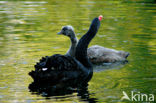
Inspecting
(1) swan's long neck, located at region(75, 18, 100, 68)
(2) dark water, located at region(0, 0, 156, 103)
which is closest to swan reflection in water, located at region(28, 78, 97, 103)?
(2) dark water, located at region(0, 0, 156, 103)

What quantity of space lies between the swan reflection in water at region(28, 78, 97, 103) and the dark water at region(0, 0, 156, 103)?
0.12 feet

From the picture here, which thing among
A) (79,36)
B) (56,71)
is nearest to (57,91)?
(56,71)

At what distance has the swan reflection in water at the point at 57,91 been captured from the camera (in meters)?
5.95

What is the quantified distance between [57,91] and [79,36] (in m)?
4.17

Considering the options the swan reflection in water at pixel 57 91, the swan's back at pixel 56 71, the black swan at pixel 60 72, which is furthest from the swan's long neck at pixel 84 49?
the swan reflection in water at pixel 57 91

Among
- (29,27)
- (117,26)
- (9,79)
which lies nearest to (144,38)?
(117,26)

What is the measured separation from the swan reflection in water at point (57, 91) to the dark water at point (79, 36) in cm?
4

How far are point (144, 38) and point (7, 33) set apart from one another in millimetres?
3768

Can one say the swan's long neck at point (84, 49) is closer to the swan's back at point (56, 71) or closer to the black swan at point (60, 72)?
the black swan at point (60, 72)

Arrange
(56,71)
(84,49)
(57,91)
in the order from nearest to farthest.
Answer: (57,91) < (56,71) < (84,49)

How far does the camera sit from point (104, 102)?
18.2 ft

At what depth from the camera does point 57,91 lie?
247 inches

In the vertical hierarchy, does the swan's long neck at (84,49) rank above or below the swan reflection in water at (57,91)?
above

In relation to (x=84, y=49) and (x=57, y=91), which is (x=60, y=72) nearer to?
(x=57, y=91)
